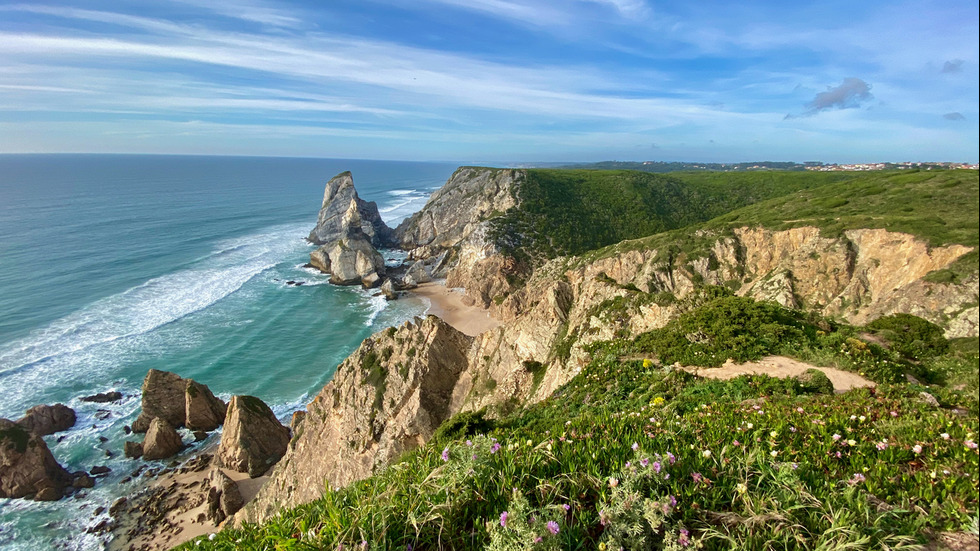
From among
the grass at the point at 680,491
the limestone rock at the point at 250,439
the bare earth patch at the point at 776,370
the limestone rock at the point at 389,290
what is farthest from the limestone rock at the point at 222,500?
the limestone rock at the point at 389,290

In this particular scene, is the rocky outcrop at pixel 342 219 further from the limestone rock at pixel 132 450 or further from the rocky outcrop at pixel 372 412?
A: the rocky outcrop at pixel 372 412

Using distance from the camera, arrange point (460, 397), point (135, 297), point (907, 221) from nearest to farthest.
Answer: point (460, 397) < point (907, 221) < point (135, 297)

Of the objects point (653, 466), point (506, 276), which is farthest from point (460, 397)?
point (506, 276)

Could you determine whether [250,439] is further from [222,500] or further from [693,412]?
[693,412]

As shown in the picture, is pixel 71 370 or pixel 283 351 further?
pixel 283 351

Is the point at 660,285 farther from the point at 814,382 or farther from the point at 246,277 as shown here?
the point at 246,277

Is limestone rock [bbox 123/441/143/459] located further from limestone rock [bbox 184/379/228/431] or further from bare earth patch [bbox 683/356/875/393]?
bare earth patch [bbox 683/356/875/393]

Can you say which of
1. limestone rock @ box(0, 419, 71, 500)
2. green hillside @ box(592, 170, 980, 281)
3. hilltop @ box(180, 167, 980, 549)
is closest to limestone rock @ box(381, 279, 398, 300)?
green hillside @ box(592, 170, 980, 281)
